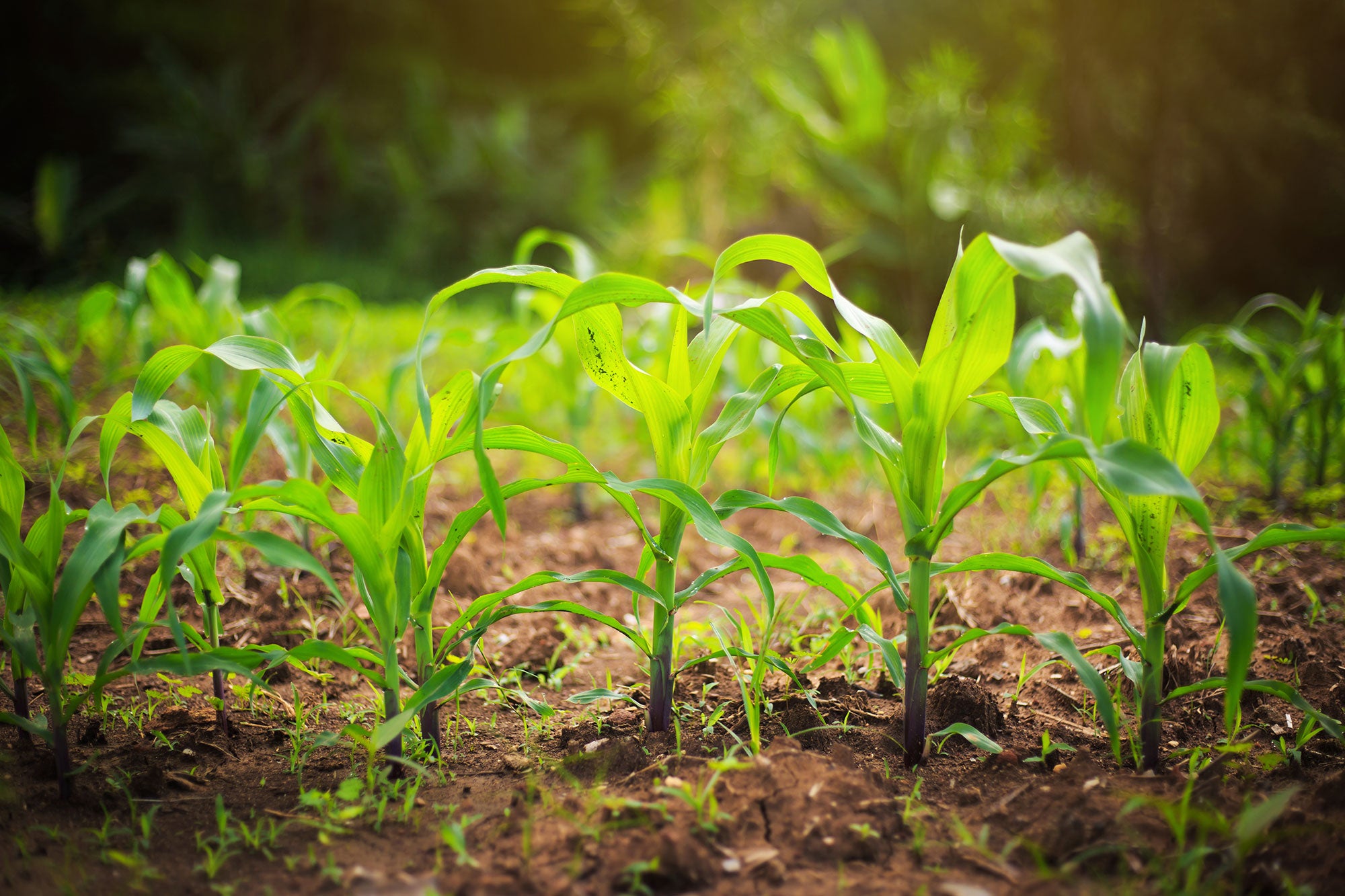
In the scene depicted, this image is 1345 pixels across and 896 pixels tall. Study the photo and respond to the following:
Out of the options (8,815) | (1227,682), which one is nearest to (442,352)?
(8,815)

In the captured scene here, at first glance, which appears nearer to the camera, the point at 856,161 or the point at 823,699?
the point at 823,699

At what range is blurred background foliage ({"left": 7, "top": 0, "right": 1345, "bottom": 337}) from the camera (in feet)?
15.6

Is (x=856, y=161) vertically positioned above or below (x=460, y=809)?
above

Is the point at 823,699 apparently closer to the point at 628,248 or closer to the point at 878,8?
the point at 628,248

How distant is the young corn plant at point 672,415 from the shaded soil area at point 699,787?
178 millimetres

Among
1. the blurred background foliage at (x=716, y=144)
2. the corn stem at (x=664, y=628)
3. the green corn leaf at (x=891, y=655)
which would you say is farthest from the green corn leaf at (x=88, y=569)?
the blurred background foliage at (x=716, y=144)

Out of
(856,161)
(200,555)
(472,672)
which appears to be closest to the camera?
(200,555)

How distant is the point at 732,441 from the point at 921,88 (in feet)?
11.0

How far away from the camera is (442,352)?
11.8ft

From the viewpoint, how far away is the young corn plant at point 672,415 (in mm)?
972

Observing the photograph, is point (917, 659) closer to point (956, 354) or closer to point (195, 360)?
point (956, 354)

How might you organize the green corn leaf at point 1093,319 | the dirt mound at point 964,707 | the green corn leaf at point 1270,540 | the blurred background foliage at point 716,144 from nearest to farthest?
the green corn leaf at point 1093,319
the green corn leaf at point 1270,540
the dirt mound at point 964,707
the blurred background foliage at point 716,144

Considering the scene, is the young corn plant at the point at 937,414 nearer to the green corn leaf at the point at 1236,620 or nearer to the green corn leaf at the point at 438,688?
the green corn leaf at the point at 1236,620

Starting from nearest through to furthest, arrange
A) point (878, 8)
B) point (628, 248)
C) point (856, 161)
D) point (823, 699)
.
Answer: point (823, 699)
point (856, 161)
point (628, 248)
point (878, 8)
